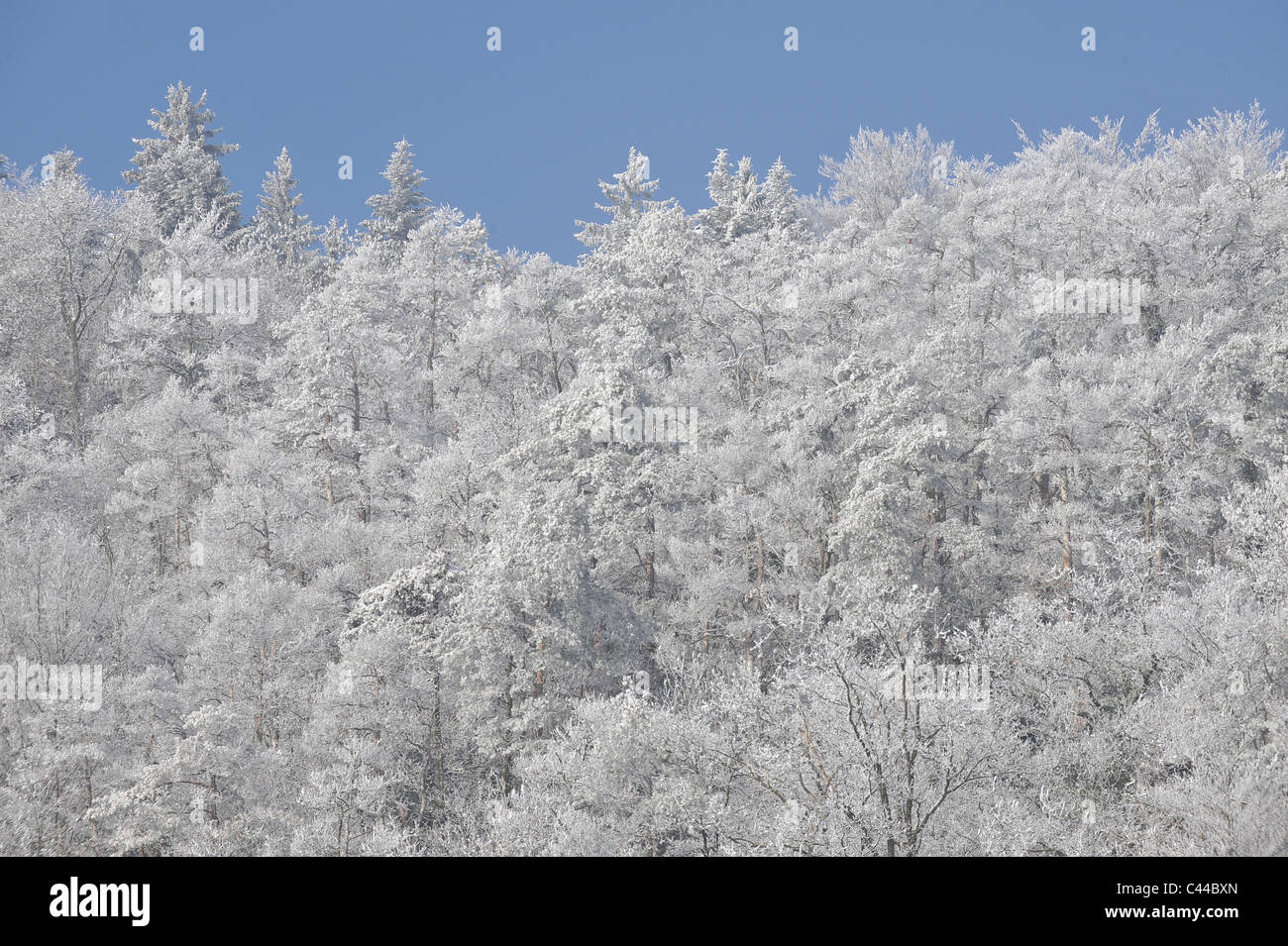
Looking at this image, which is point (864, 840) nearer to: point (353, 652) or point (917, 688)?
point (917, 688)

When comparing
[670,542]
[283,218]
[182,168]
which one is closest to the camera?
[670,542]

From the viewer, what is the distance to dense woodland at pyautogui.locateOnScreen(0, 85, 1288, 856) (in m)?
17.4

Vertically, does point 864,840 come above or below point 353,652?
below

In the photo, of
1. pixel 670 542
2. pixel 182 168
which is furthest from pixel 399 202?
pixel 670 542

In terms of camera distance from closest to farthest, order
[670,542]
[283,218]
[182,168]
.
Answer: [670,542] → [182,168] → [283,218]

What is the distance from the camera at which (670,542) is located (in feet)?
95.3

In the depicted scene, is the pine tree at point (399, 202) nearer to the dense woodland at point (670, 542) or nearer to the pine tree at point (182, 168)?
the pine tree at point (182, 168)

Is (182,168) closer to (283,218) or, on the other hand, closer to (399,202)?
(283,218)

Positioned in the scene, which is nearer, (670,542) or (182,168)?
(670,542)

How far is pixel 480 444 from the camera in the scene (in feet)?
96.8

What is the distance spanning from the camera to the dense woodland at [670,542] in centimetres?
1744

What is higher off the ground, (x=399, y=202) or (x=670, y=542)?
(x=399, y=202)
